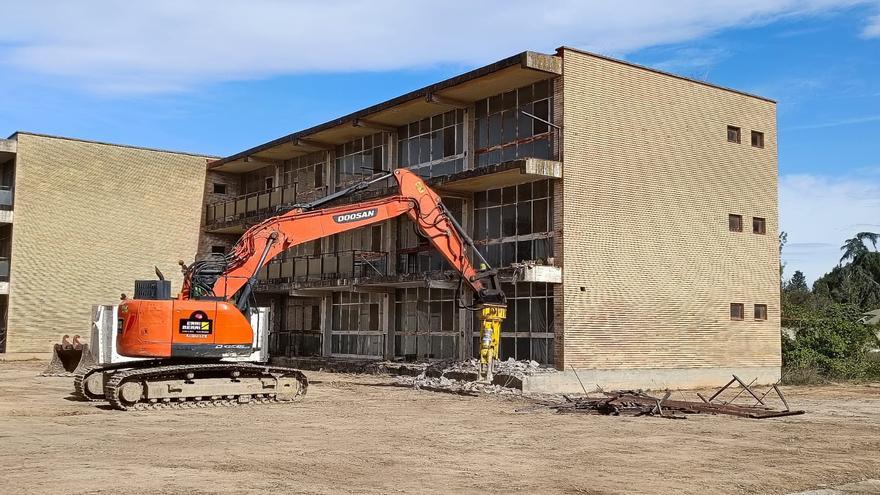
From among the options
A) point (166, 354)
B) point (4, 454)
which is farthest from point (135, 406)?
point (4, 454)

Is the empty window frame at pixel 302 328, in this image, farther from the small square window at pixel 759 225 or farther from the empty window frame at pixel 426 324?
the small square window at pixel 759 225

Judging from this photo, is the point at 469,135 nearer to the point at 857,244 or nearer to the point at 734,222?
the point at 734,222

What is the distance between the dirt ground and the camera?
1073cm

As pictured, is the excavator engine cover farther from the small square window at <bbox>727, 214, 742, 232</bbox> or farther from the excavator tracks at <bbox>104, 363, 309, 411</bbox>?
the small square window at <bbox>727, 214, 742, 232</bbox>

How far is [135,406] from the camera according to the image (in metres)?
18.8

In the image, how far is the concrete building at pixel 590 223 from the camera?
26375mm

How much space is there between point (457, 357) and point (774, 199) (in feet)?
39.9

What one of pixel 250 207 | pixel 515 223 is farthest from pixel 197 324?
pixel 250 207

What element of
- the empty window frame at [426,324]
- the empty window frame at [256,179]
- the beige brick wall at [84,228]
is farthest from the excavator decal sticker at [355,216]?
the beige brick wall at [84,228]

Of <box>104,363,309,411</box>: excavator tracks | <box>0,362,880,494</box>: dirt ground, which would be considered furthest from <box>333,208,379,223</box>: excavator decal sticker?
<box>0,362,880,494</box>: dirt ground

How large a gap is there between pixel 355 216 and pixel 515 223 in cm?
685

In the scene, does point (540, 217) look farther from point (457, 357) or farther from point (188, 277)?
point (188, 277)

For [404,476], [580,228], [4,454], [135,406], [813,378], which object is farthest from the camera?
[813,378]

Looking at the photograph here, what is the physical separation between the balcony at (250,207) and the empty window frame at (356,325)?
469 centimetres
